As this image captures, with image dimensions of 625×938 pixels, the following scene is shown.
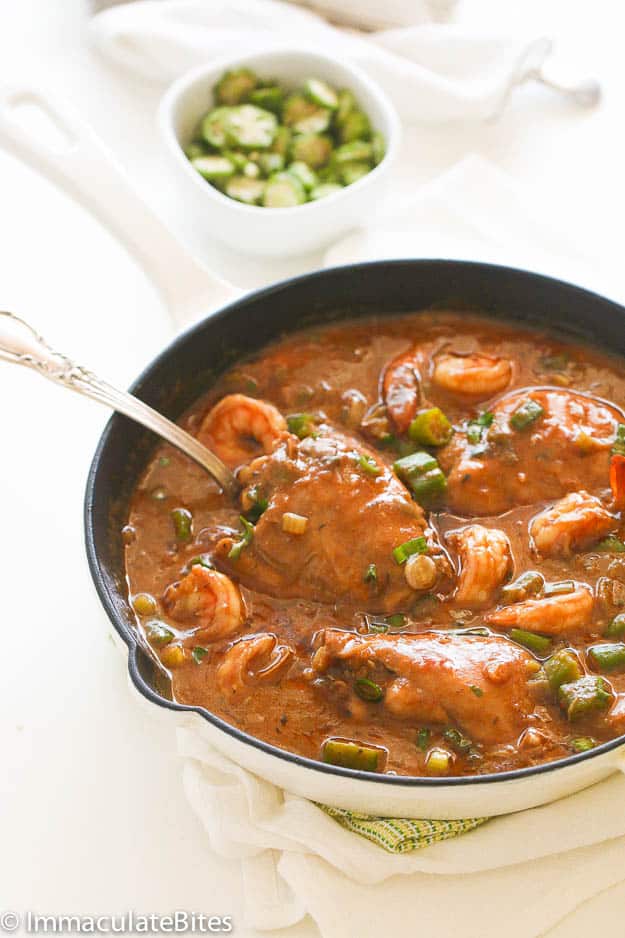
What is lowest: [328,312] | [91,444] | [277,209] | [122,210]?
[91,444]

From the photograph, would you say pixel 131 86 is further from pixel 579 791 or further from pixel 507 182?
pixel 579 791

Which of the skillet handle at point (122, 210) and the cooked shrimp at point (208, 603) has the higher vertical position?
the skillet handle at point (122, 210)

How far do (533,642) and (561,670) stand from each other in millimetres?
107

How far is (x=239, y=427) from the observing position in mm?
3297

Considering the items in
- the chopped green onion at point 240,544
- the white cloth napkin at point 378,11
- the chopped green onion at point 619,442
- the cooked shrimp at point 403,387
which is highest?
the white cloth napkin at point 378,11

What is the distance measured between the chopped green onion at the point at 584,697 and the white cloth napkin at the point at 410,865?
21 centimetres

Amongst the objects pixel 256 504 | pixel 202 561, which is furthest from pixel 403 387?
pixel 202 561

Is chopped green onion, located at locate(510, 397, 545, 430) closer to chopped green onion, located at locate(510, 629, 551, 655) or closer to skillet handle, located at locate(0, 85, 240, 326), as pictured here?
chopped green onion, located at locate(510, 629, 551, 655)

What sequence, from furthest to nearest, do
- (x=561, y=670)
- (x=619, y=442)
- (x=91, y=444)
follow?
1. (x=91, y=444)
2. (x=619, y=442)
3. (x=561, y=670)

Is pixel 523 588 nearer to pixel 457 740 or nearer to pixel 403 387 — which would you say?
pixel 457 740

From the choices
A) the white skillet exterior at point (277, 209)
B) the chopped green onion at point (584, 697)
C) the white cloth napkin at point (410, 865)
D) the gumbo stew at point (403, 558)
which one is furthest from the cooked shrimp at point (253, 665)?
the white skillet exterior at point (277, 209)

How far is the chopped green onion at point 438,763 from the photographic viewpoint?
2.55 m

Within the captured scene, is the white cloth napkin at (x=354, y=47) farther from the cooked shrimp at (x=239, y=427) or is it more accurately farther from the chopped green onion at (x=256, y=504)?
the chopped green onion at (x=256, y=504)

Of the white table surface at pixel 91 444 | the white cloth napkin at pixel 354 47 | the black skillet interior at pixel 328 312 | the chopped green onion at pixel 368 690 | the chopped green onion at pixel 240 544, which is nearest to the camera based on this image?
the chopped green onion at pixel 368 690
